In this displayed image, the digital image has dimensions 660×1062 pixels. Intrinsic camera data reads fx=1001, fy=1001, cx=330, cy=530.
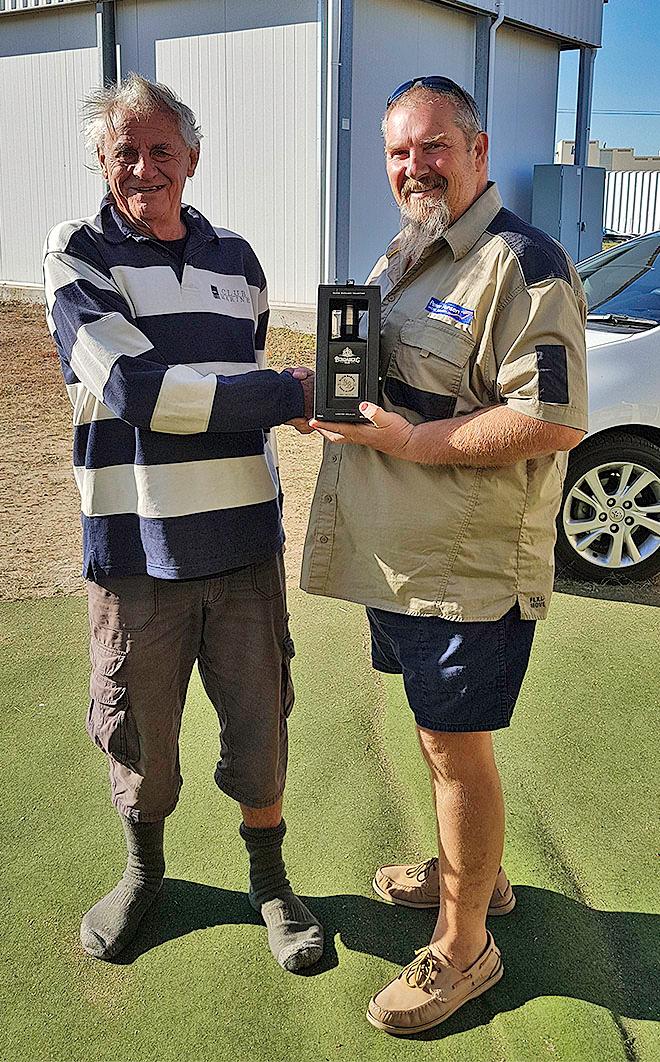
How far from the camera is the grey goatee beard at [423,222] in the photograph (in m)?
2.04

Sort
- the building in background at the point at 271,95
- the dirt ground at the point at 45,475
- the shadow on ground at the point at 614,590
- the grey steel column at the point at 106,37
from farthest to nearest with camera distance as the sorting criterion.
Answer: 1. the grey steel column at the point at 106,37
2. the building in background at the point at 271,95
3. the dirt ground at the point at 45,475
4. the shadow on ground at the point at 614,590

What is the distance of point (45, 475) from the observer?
278 inches

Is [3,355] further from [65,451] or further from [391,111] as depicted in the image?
[391,111]

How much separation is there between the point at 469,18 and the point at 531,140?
2710 millimetres

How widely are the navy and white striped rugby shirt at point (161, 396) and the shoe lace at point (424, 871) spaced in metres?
1.00

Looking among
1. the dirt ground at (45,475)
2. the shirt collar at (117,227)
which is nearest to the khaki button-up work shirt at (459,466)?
the shirt collar at (117,227)

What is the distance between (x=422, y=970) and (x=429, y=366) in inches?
53.6

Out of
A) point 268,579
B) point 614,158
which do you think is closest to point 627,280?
point 268,579

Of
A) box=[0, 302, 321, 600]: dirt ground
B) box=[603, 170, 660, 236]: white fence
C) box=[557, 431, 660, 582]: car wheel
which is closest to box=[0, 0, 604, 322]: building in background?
box=[0, 302, 321, 600]: dirt ground

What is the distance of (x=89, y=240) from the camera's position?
2160mm

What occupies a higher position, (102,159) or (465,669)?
(102,159)

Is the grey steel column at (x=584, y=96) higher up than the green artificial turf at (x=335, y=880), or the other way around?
the grey steel column at (x=584, y=96)

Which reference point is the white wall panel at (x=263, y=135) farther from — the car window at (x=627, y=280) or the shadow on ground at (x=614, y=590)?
the shadow on ground at (x=614, y=590)

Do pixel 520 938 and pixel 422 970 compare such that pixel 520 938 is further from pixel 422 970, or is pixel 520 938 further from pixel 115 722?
pixel 115 722
